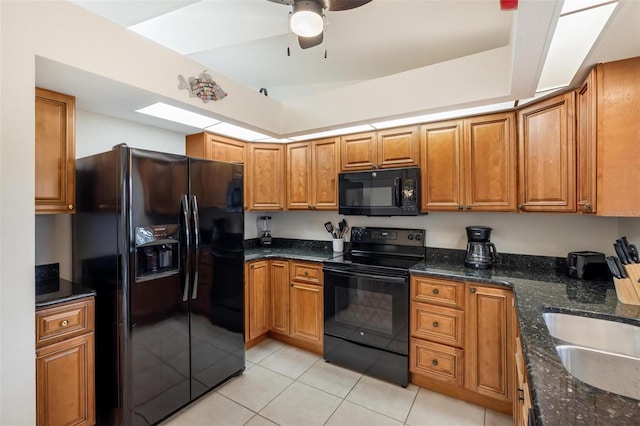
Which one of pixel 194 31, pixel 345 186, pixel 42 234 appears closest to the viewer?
pixel 42 234

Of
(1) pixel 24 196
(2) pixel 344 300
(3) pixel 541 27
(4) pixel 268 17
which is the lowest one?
(2) pixel 344 300

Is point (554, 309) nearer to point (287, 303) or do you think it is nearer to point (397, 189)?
point (397, 189)

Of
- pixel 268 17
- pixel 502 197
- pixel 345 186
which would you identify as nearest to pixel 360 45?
pixel 268 17

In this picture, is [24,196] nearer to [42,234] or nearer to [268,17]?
[42,234]

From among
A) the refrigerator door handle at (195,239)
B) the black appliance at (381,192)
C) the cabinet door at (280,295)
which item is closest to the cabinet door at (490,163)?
the black appliance at (381,192)

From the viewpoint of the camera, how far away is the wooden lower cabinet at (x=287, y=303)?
9.36 ft

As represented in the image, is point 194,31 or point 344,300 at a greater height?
point 194,31

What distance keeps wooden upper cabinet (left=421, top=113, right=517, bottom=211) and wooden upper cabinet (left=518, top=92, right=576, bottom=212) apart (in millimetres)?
76

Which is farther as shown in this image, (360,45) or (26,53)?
(360,45)

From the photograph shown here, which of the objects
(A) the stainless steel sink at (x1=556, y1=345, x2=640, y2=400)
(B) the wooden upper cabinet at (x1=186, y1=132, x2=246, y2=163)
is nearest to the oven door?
(A) the stainless steel sink at (x1=556, y1=345, x2=640, y2=400)

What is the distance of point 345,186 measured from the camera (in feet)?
9.54

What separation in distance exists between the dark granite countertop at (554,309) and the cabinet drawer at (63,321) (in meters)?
2.23

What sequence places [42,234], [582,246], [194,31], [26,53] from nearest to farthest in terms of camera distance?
[26,53] < [42,234] < [582,246] < [194,31]

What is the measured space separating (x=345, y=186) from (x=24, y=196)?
7.44ft
